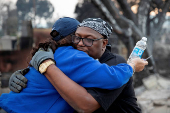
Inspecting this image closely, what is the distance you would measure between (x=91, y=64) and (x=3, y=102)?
0.96 metres

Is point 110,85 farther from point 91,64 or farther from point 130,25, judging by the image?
point 130,25

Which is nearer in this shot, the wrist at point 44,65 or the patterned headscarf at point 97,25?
the wrist at point 44,65

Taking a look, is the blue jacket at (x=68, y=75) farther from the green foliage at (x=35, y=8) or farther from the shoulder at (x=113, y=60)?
the green foliage at (x=35, y=8)

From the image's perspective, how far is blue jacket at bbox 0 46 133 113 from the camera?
1.53 m

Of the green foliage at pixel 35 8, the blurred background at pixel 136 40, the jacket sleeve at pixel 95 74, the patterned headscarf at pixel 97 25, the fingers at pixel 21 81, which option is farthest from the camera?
the green foliage at pixel 35 8

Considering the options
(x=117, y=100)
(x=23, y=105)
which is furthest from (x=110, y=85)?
(x=23, y=105)

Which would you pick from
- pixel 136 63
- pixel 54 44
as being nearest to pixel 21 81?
pixel 54 44

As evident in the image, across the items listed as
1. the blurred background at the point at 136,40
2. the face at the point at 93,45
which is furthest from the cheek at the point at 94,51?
the blurred background at the point at 136,40

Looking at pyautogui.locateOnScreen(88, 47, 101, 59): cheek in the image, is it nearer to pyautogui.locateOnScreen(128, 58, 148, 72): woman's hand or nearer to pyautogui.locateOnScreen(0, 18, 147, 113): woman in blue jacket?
pyautogui.locateOnScreen(0, 18, 147, 113): woman in blue jacket

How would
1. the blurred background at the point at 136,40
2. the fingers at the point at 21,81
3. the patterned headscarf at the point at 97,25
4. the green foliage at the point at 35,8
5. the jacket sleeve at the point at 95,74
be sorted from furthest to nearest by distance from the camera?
the green foliage at the point at 35,8 → the blurred background at the point at 136,40 → the patterned headscarf at the point at 97,25 → the fingers at the point at 21,81 → the jacket sleeve at the point at 95,74

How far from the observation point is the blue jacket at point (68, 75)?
1527mm

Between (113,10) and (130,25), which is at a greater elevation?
(113,10)

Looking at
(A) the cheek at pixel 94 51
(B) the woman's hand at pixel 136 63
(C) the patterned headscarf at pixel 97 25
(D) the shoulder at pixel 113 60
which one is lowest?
(B) the woman's hand at pixel 136 63

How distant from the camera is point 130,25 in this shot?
8.80 meters
